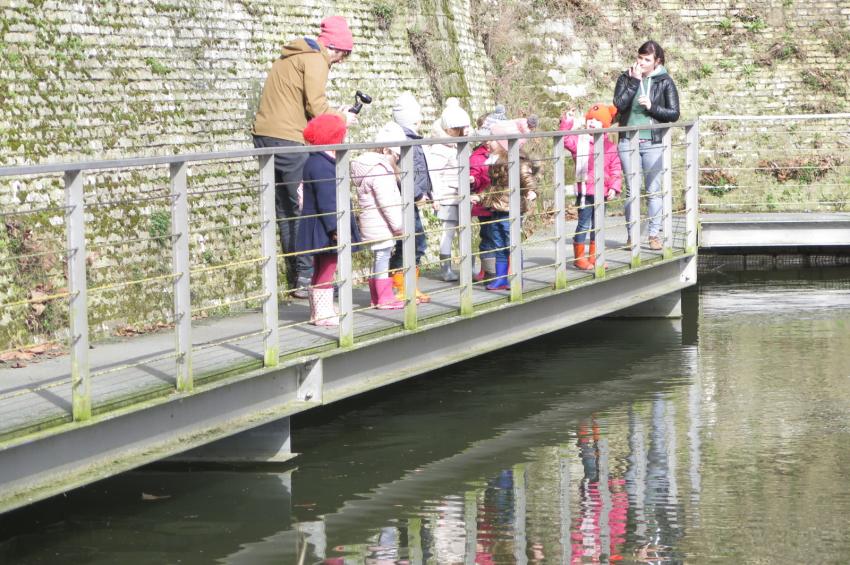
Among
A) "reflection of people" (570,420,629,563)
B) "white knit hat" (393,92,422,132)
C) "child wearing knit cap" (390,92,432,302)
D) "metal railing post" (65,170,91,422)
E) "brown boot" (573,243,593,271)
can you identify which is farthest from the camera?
"brown boot" (573,243,593,271)

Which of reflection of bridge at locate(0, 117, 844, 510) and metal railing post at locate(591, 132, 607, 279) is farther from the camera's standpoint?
metal railing post at locate(591, 132, 607, 279)

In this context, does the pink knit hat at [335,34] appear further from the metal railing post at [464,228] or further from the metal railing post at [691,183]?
the metal railing post at [691,183]

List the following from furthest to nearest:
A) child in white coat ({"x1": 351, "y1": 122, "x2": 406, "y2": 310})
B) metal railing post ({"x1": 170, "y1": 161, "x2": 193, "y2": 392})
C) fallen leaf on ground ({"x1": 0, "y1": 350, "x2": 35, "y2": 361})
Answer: child in white coat ({"x1": 351, "y1": 122, "x2": 406, "y2": 310}) < fallen leaf on ground ({"x1": 0, "y1": 350, "x2": 35, "y2": 361}) < metal railing post ({"x1": 170, "y1": 161, "x2": 193, "y2": 392})

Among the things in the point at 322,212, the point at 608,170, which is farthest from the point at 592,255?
the point at 322,212

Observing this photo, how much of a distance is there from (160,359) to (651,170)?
694 centimetres

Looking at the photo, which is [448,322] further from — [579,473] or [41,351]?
[41,351]

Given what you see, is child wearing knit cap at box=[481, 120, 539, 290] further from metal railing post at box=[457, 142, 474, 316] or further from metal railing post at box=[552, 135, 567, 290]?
metal railing post at box=[457, 142, 474, 316]

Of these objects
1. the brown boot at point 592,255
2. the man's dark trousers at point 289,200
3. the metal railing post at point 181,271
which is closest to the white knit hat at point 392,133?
the man's dark trousers at point 289,200

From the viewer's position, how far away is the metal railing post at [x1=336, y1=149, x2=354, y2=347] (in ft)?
30.2

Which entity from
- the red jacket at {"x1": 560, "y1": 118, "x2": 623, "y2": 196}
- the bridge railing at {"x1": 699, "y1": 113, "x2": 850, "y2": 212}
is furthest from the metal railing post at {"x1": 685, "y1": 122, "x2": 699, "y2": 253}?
the bridge railing at {"x1": 699, "y1": 113, "x2": 850, "y2": 212}

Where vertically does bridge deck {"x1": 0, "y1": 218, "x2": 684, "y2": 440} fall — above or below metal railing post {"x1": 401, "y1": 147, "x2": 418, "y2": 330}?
below

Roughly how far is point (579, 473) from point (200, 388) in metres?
2.35

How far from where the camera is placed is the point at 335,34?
36.4 feet

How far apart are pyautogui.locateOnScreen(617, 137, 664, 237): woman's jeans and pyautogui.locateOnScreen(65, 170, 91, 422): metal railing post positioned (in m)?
7.56
